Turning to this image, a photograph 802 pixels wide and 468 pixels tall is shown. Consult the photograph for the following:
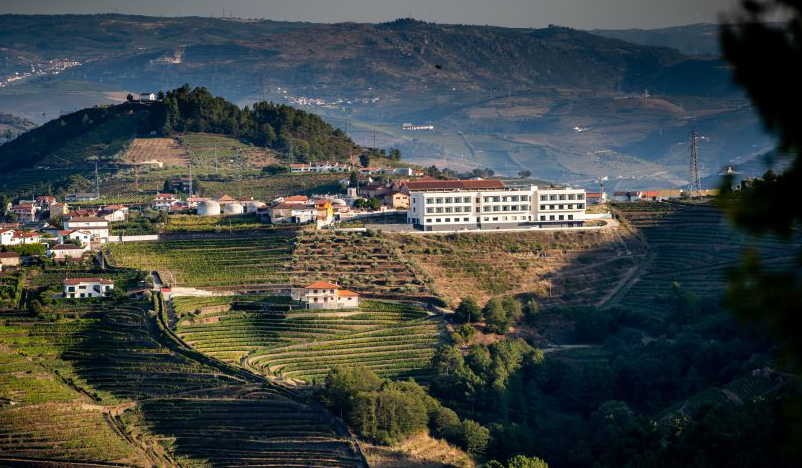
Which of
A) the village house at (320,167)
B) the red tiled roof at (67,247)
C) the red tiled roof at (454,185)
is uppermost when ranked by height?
the village house at (320,167)

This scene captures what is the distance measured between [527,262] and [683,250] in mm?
7115

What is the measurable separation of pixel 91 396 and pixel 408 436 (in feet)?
30.9

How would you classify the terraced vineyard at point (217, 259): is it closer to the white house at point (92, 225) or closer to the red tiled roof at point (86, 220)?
the white house at point (92, 225)

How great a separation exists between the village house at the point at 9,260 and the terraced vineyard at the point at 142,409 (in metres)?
8.10

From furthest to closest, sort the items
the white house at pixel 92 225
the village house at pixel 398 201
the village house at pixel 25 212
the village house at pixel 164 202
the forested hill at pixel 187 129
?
the forested hill at pixel 187 129
the village house at pixel 25 212
the village house at pixel 164 202
the village house at pixel 398 201
the white house at pixel 92 225

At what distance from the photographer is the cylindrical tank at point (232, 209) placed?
58.4 meters

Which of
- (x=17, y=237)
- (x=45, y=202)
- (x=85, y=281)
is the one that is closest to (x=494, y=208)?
(x=85, y=281)

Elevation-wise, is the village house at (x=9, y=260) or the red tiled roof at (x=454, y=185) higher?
the red tiled roof at (x=454, y=185)

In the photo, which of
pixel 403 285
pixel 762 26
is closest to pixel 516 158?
pixel 403 285

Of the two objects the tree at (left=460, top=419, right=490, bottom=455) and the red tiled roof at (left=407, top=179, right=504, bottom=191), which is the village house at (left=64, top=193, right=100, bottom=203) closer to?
the red tiled roof at (left=407, top=179, right=504, bottom=191)

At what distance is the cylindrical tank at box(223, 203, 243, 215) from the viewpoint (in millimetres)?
58375

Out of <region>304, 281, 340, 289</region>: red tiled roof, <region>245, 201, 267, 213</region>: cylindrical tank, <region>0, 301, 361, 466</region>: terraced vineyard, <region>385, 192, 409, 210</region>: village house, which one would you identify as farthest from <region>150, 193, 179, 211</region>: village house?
<region>0, 301, 361, 466</region>: terraced vineyard

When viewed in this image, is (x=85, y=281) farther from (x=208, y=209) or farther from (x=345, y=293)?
(x=208, y=209)

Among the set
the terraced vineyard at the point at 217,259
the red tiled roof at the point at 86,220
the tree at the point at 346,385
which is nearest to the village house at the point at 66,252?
the terraced vineyard at the point at 217,259
